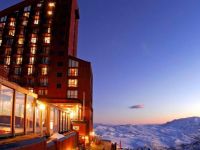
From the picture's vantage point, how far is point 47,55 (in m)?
91.7

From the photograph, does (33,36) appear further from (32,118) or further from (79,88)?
(32,118)

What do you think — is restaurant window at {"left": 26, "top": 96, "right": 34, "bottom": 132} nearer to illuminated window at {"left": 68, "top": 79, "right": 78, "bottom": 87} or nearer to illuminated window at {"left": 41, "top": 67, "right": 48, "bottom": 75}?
illuminated window at {"left": 68, "top": 79, "right": 78, "bottom": 87}

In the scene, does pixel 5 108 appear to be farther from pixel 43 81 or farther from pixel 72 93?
pixel 43 81

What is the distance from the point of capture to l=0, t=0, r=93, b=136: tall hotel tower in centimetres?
8500

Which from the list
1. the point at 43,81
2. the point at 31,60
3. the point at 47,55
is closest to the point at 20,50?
the point at 31,60

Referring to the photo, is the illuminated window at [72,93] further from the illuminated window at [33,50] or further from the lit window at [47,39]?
the illuminated window at [33,50]

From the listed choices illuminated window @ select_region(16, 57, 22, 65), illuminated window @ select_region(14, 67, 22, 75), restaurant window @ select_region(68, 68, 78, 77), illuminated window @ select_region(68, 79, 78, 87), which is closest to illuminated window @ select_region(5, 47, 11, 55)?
illuminated window @ select_region(16, 57, 22, 65)

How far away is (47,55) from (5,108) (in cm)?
8065

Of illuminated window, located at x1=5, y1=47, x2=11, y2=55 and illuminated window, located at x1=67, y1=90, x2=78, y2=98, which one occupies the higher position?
illuminated window, located at x1=5, y1=47, x2=11, y2=55

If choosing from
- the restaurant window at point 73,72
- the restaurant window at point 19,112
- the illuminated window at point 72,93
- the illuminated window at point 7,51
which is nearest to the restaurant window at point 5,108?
the restaurant window at point 19,112

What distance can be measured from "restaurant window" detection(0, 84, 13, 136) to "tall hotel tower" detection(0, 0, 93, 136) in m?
60.7

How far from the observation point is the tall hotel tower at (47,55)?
85000 mm

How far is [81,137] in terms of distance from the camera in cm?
5172

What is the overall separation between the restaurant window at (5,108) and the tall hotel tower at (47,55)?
60.7 meters
